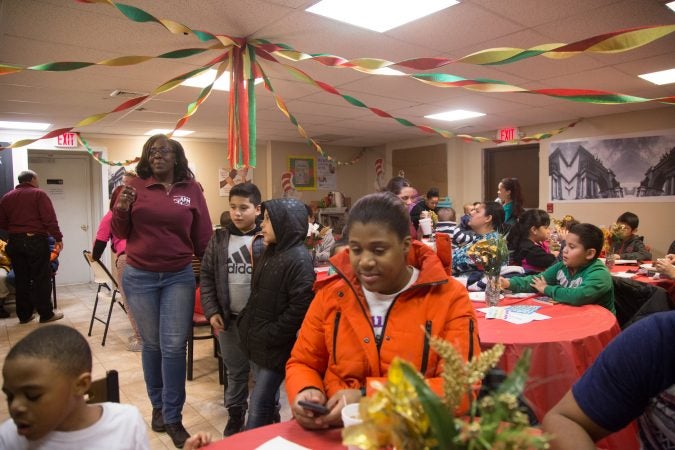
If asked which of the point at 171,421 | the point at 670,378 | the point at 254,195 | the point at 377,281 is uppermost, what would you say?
the point at 254,195

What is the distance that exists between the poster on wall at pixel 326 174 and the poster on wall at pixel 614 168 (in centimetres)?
459

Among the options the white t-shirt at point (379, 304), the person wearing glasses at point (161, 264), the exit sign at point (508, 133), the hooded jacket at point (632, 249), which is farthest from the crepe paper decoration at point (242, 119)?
the exit sign at point (508, 133)

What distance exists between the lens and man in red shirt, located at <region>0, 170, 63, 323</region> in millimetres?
5227

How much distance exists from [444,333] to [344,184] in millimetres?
9371

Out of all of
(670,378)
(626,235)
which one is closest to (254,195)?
(670,378)

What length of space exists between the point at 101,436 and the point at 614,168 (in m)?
7.39

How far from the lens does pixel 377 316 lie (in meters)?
1.35

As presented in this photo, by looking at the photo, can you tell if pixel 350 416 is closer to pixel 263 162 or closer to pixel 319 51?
pixel 319 51

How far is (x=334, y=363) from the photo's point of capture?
134 centimetres

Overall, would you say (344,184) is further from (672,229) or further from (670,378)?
(670,378)

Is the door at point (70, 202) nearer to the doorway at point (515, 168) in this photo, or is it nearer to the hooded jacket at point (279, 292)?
the doorway at point (515, 168)

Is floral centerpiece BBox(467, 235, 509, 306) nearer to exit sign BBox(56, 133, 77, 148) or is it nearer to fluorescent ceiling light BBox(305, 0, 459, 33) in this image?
fluorescent ceiling light BBox(305, 0, 459, 33)

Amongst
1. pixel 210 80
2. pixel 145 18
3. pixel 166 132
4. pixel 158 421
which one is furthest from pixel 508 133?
pixel 158 421

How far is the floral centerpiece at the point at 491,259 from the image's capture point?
2473 millimetres
